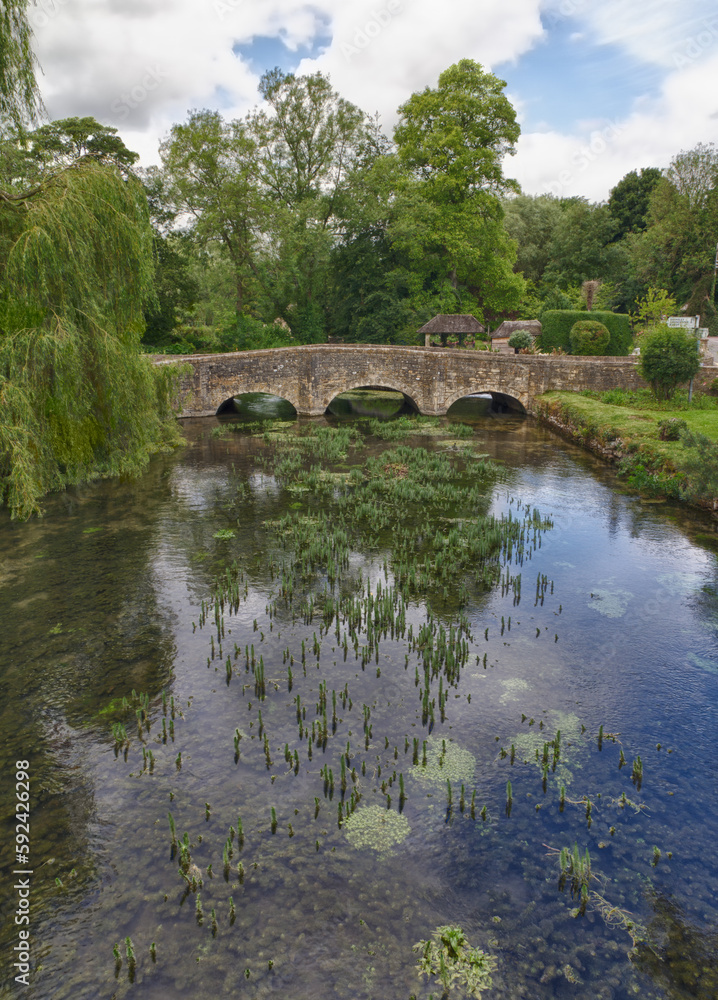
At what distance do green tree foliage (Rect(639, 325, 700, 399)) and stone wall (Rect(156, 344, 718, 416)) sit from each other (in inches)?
257

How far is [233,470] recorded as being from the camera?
23547 millimetres

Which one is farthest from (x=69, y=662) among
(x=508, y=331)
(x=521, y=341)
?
(x=508, y=331)

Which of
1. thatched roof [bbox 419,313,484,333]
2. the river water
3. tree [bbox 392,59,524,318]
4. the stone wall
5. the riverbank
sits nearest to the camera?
the river water

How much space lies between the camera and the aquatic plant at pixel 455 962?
552 cm

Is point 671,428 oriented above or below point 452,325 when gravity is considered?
below

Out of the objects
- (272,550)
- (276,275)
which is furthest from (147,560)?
(276,275)

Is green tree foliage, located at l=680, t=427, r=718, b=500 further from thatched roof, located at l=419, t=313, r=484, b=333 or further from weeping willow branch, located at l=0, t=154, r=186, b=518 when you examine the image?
thatched roof, located at l=419, t=313, r=484, b=333

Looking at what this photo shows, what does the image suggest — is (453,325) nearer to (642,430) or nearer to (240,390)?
(240,390)

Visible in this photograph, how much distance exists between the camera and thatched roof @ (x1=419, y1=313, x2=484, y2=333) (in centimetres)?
4150

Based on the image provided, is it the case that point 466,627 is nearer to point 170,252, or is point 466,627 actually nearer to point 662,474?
point 662,474

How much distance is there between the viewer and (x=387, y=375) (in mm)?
35250

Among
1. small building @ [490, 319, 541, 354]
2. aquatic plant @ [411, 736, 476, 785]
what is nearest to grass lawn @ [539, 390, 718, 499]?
small building @ [490, 319, 541, 354]

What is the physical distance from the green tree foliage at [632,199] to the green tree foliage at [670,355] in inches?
1619

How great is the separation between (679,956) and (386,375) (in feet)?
104
